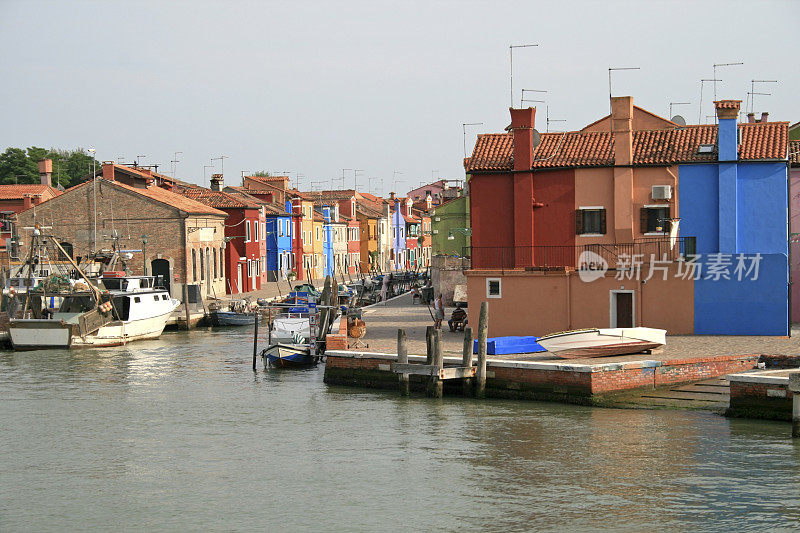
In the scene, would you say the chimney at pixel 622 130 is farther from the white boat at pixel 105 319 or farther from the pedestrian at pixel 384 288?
the pedestrian at pixel 384 288

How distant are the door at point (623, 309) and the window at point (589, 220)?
2061 millimetres

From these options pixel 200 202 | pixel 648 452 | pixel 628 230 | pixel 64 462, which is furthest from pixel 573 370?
pixel 200 202

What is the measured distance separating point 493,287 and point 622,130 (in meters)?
6.04

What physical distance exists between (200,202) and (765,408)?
154 ft

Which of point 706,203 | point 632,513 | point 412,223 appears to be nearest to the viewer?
point 632,513

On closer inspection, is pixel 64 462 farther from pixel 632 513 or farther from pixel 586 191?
pixel 586 191

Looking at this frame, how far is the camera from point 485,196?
30172 mm

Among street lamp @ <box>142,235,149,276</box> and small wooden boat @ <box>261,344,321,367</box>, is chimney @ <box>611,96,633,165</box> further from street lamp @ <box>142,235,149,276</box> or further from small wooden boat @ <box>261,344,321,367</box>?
street lamp @ <box>142,235,149,276</box>

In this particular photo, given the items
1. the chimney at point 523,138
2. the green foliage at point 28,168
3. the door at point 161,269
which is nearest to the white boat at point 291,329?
the chimney at point 523,138

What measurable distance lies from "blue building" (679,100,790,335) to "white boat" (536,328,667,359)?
4.09m

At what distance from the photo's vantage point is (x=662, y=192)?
93.5 ft

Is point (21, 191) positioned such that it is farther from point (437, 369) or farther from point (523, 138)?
point (437, 369)

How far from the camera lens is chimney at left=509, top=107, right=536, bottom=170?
29797mm

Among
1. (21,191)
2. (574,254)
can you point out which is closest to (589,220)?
(574,254)
